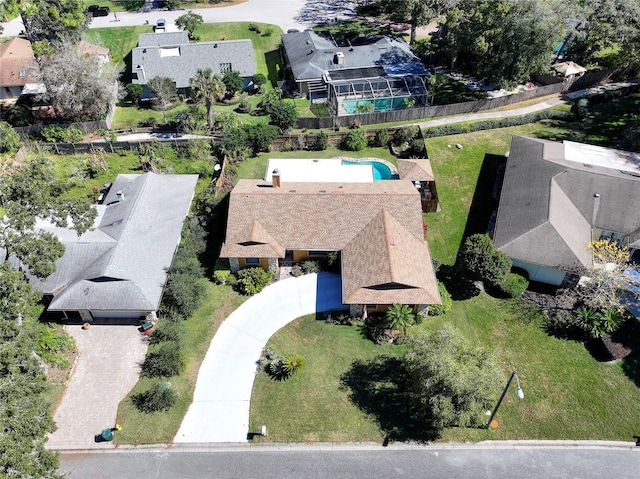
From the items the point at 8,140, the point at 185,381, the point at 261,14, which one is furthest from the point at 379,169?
the point at 261,14

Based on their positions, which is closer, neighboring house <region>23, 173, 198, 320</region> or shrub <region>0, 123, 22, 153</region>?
neighboring house <region>23, 173, 198, 320</region>

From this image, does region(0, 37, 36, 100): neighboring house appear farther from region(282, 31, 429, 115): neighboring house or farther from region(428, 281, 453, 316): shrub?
region(428, 281, 453, 316): shrub

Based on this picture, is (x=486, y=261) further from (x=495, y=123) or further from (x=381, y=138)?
(x=495, y=123)

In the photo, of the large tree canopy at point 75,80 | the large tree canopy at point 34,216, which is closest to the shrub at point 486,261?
the large tree canopy at point 34,216

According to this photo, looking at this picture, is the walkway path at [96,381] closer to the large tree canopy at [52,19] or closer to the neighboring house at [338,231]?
the neighboring house at [338,231]

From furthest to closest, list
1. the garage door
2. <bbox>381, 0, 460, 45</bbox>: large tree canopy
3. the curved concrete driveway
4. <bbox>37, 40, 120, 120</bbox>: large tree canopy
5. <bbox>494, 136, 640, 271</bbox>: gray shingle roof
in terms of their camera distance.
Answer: <bbox>381, 0, 460, 45</bbox>: large tree canopy
<bbox>37, 40, 120, 120</bbox>: large tree canopy
the garage door
<bbox>494, 136, 640, 271</bbox>: gray shingle roof
the curved concrete driveway

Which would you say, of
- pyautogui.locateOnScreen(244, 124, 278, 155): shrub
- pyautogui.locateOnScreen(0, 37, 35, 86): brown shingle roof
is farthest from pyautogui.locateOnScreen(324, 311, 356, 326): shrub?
pyautogui.locateOnScreen(0, 37, 35, 86): brown shingle roof
